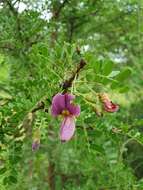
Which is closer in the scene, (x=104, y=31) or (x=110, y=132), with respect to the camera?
(x=110, y=132)

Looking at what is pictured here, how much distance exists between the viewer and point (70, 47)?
46.3 inches

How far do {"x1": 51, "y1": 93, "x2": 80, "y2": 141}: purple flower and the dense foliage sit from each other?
0.05ft

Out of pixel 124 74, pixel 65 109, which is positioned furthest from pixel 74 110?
pixel 124 74

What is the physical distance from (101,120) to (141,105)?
2195 millimetres

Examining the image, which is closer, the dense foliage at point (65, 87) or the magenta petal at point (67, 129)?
the magenta petal at point (67, 129)

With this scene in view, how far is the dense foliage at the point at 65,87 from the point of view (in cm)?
115

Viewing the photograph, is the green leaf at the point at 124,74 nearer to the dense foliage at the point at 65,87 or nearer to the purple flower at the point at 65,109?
the dense foliage at the point at 65,87

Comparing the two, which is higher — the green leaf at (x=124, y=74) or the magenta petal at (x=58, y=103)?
the green leaf at (x=124, y=74)

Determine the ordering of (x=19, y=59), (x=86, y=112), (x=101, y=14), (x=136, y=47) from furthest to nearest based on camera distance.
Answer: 1. (x=136, y=47)
2. (x=101, y=14)
3. (x=19, y=59)
4. (x=86, y=112)

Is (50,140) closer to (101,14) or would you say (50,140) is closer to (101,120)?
(101,14)

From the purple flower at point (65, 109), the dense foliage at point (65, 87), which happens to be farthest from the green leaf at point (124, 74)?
the purple flower at point (65, 109)

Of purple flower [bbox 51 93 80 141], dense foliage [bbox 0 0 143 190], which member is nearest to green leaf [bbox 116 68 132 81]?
dense foliage [bbox 0 0 143 190]

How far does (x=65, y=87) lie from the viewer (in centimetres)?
111

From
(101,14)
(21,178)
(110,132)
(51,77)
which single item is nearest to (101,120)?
(110,132)
